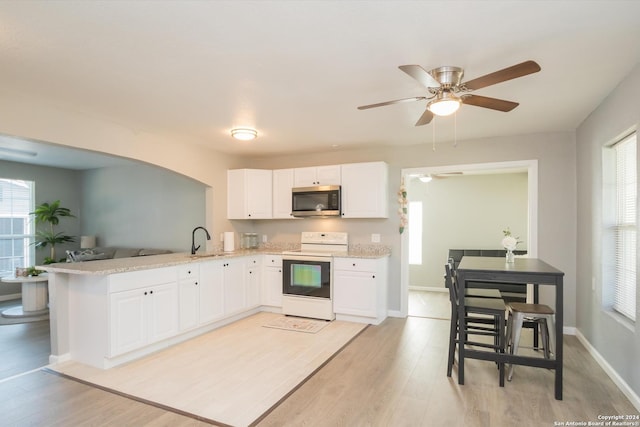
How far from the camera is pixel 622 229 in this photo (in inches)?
118

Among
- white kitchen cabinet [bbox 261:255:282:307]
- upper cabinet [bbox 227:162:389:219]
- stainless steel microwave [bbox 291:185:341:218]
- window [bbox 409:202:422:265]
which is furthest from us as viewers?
window [bbox 409:202:422:265]

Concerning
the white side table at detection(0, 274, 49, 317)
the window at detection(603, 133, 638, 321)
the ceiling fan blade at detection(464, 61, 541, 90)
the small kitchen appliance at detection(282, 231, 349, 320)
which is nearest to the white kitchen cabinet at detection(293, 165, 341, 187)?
the small kitchen appliance at detection(282, 231, 349, 320)

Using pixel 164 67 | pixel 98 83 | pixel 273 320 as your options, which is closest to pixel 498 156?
pixel 273 320

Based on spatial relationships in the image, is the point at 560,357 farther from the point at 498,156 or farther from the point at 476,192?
the point at 476,192

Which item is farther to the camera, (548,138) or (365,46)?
(548,138)

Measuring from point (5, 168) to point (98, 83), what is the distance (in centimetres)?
551

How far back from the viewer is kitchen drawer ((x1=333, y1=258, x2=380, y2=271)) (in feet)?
14.7

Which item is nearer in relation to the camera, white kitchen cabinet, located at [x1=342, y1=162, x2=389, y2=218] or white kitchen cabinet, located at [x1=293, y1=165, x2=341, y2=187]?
white kitchen cabinet, located at [x1=342, y1=162, x2=389, y2=218]

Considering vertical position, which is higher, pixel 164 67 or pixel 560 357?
pixel 164 67

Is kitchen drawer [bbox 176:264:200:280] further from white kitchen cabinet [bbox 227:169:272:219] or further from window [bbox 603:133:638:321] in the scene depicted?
window [bbox 603:133:638:321]

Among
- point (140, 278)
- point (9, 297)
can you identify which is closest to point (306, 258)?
point (140, 278)

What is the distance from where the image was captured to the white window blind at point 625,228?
2.81 m

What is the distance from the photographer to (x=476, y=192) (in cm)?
669

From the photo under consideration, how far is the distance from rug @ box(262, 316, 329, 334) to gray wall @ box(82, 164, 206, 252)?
2153 mm
